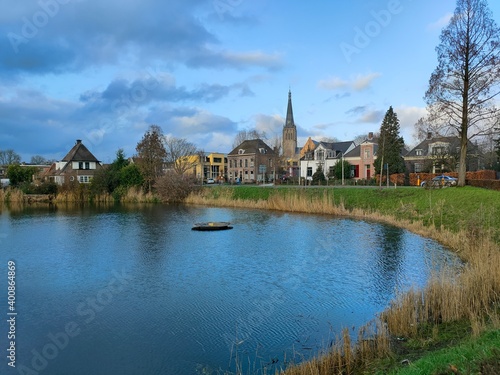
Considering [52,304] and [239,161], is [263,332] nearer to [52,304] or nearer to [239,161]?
[52,304]

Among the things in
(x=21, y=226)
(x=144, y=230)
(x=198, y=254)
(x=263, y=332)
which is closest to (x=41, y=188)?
(x=21, y=226)

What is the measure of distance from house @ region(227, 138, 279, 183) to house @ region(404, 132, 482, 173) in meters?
23.5

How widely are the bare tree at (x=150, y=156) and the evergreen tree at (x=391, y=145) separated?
27249 millimetres

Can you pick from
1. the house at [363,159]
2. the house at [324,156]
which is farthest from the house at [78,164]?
Answer: the house at [363,159]

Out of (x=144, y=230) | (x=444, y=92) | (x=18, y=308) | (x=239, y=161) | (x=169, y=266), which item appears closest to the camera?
(x=18, y=308)

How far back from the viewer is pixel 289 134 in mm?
106438

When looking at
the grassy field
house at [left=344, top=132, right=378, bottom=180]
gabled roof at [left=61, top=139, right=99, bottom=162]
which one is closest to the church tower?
house at [left=344, top=132, right=378, bottom=180]

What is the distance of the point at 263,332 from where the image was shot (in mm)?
8438

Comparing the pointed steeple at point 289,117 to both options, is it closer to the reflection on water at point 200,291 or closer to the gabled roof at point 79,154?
the gabled roof at point 79,154

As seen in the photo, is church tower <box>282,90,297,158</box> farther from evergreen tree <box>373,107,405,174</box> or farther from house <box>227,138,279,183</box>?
evergreen tree <box>373,107,405,174</box>

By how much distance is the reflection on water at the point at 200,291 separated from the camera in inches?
300

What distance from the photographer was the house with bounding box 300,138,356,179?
191 ft

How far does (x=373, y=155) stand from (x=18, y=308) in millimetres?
48441

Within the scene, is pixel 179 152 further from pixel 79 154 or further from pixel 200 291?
pixel 200 291
